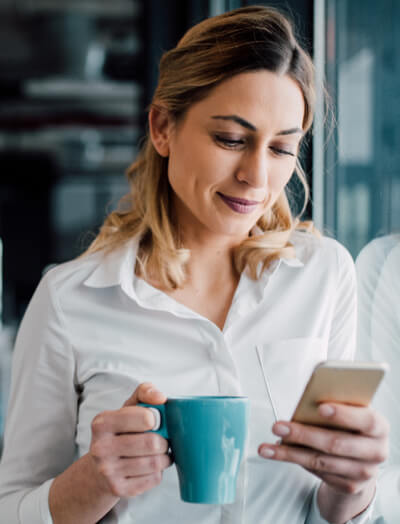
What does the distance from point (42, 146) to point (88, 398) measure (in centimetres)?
404

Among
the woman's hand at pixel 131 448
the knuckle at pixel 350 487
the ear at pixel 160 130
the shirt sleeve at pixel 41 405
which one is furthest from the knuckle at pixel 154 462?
the ear at pixel 160 130

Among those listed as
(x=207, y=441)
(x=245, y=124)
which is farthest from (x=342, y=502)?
(x=245, y=124)

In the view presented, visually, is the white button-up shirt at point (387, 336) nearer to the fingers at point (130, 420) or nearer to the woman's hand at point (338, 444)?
the woman's hand at point (338, 444)

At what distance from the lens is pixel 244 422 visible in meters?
0.73

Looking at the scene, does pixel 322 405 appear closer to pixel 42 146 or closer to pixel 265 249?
pixel 265 249

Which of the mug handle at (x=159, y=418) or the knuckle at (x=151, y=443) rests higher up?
the mug handle at (x=159, y=418)

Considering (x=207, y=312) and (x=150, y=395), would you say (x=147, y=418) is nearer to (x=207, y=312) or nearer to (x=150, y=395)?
(x=150, y=395)

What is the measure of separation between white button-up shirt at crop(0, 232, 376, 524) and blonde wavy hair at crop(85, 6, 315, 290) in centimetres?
6

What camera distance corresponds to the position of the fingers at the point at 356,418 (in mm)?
694

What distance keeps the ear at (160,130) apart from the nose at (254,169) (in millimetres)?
212

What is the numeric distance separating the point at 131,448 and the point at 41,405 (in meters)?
0.35

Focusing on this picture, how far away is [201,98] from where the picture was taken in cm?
103

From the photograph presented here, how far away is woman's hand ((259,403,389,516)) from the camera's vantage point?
707mm

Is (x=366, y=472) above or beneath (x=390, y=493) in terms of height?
above
